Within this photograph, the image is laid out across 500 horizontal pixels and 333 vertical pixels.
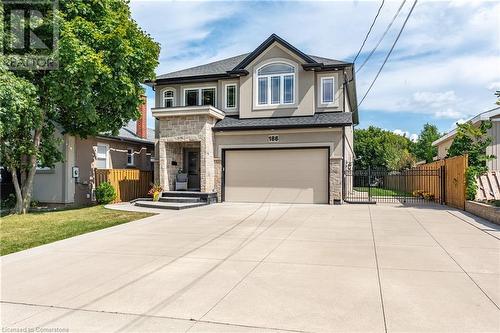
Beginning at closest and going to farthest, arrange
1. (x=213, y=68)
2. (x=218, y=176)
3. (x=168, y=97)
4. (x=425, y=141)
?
1. (x=218, y=176)
2. (x=168, y=97)
3. (x=213, y=68)
4. (x=425, y=141)

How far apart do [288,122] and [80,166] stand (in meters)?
9.85

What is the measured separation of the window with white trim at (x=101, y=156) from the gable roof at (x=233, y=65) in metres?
4.51

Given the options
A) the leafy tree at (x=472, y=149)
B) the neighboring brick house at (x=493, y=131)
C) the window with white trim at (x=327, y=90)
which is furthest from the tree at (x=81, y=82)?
the neighboring brick house at (x=493, y=131)

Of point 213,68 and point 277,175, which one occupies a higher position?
point 213,68

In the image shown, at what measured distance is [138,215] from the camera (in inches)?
509

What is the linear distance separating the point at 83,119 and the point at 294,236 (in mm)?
9581

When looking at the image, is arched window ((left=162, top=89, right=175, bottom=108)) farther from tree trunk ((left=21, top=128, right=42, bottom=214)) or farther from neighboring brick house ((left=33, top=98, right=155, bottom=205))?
tree trunk ((left=21, top=128, right=42, bottom=214))

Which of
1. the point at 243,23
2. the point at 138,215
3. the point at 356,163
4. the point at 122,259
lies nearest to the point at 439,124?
Result: the point at 356,163

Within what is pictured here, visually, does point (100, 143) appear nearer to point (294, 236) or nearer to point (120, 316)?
point (294, 236)

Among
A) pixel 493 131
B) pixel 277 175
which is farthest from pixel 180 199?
pixel 493 131

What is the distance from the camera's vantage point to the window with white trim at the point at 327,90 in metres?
17.5

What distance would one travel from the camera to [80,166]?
56.3 feet

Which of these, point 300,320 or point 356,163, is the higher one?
point 356,163

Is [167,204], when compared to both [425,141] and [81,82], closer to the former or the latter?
[81,82]
